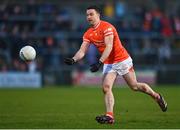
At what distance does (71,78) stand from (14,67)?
307 centimetres

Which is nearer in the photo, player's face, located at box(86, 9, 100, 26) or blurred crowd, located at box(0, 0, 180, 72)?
player's face, located at box(86, 9, 100, 26)

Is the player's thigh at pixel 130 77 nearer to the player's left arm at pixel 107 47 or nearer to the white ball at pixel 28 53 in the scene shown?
the player's left arm at pixel 107 47

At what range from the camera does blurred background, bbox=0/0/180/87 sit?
1334 inches

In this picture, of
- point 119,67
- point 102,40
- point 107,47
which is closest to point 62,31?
point 119,67

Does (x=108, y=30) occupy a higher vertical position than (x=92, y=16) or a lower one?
lower

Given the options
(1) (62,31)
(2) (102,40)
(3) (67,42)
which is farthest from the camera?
(3) (67,42)

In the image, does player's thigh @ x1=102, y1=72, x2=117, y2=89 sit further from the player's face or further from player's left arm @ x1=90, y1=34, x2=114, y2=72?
the player's face

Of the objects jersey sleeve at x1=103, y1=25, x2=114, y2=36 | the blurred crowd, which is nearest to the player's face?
jersey sleeve at x1=103, y1=25, x2=114, y2=36

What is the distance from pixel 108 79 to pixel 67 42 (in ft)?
72.6

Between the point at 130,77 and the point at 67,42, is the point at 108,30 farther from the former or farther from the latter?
the point at 67,42

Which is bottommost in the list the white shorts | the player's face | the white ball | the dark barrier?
the dark barrier

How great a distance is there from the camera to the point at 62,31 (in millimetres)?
35562

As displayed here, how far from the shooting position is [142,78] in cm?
3391

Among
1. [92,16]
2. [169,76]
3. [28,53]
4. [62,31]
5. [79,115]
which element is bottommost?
[169,76]
